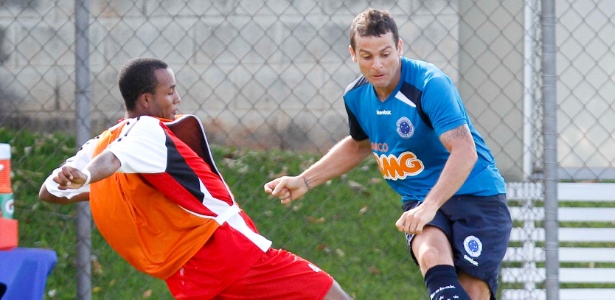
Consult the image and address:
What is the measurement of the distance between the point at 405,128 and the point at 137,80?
114 centimetres

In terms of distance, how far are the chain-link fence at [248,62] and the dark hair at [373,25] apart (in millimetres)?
2016

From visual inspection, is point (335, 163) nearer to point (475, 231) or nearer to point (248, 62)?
point (475, 231)

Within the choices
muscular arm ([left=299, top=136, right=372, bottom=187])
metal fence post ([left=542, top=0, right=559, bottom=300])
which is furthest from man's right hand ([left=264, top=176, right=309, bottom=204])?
metal fence post ([left=542, top=0, right=559, bottom=300])

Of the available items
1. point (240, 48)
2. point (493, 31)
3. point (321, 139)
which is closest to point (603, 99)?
point (493, 31)

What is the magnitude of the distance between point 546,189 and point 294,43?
2.08 meters

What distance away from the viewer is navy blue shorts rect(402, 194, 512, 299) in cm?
428

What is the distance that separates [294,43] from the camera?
6566 mm

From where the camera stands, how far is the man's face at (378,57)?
4.20 meters

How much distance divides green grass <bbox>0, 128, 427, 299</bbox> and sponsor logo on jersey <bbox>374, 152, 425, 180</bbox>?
1683mm

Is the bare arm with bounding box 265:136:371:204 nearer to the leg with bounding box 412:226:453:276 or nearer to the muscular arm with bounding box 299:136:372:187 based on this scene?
the muscular arm with bounding box 299:136:372:187

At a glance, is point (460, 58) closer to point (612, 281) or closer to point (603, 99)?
point (603, 99)

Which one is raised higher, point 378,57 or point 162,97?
point 378,57

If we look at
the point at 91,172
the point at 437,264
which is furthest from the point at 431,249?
the point at 91,172

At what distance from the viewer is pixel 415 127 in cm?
427
